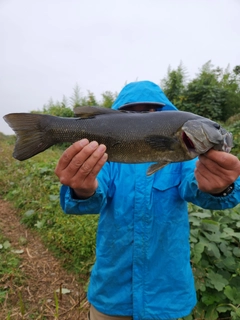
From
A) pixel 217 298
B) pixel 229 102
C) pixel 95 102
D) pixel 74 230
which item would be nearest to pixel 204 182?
pixel 217 298

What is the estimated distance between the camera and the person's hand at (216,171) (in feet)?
4.70

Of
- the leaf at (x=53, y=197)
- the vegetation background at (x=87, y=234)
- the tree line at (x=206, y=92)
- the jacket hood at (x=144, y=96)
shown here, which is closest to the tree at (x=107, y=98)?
the tree line at (x=206, y=92)

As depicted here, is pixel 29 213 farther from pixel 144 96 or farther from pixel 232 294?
pixel 232 294

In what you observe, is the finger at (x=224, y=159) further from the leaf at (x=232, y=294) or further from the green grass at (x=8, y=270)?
the green grass at (x=8, y=270)

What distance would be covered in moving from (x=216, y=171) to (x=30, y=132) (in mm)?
1244

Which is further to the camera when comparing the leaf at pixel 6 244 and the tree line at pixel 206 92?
the tree line at pixel 206 92

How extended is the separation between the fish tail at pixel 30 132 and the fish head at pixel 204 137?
3.08 ft

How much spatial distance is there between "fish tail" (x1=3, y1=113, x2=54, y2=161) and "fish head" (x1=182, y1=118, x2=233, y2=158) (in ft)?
3.08

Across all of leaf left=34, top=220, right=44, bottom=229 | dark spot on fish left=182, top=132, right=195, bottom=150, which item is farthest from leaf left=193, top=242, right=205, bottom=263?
leaf left=34, top=220, right=44, bottom=229

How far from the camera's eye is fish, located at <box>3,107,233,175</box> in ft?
5.35

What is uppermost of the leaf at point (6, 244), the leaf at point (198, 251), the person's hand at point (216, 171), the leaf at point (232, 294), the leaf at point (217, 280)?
the person's hand at point (216, 171)

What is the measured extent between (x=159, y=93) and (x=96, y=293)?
1833 millimetres

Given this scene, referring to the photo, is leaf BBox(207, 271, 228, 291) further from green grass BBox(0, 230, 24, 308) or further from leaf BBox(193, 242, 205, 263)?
green grass BBox(0, 230, 24, 308)

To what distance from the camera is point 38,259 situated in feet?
12.5
